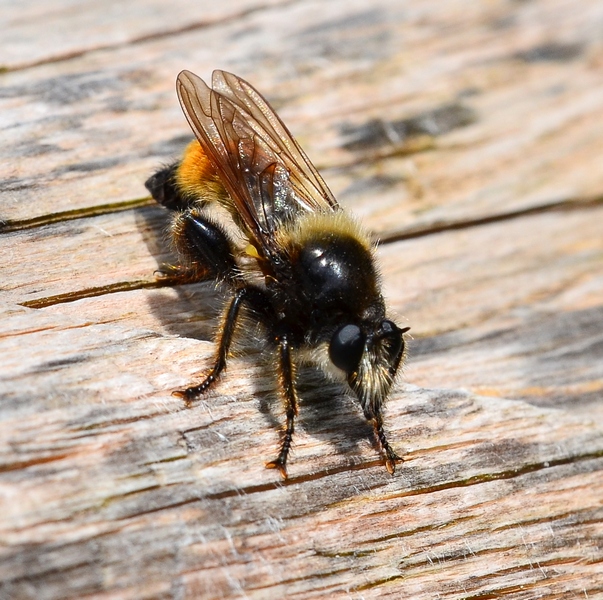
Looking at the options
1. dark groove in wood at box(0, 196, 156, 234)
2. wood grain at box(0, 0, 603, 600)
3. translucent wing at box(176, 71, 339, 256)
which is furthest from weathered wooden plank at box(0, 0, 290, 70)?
dark groove in wood at box(0, 196, 156, 234)

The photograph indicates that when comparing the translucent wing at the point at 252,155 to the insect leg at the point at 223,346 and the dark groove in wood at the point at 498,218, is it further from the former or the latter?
the dark groove in wood at the point at 498,218

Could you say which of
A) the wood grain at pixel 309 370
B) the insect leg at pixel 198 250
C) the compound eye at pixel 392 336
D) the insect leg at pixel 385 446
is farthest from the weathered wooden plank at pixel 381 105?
the insect leg at pixel 385 446

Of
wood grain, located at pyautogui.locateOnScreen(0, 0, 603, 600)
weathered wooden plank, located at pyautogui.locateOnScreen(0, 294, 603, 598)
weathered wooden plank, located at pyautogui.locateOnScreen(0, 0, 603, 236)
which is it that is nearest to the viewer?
weathered wooden plank, located at pyautogui.locateOnScreen(0, 294, 603, 598)

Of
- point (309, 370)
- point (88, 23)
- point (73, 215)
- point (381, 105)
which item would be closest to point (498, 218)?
point (381, 105)

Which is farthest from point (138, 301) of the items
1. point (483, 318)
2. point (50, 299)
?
point (483, 318)

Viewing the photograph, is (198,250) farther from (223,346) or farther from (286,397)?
(286,397)

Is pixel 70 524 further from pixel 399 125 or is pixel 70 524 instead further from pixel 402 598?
pixel 399 125

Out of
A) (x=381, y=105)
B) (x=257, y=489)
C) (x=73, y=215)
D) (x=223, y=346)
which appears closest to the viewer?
(x=257, y=489)

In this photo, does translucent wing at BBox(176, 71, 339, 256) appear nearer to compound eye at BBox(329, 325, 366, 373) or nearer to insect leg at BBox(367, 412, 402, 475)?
compound eye at BBox(329, 325, 366, 373)
